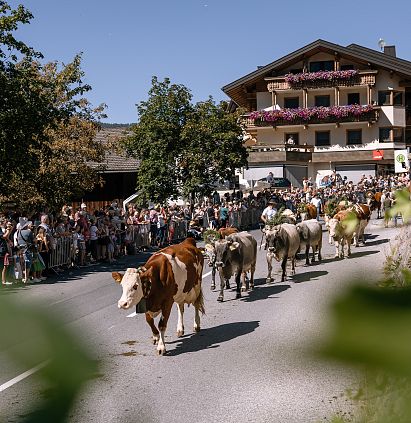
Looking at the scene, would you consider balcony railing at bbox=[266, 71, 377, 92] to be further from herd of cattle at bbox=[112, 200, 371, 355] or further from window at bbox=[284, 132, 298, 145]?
herd of cattle at bbox=[112, 200, 371, 355]

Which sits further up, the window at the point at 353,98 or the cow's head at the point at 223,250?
the window at the point at 353,98

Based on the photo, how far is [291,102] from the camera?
178 ft

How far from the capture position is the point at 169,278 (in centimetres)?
988

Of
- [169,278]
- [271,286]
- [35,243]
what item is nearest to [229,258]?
[271,286]

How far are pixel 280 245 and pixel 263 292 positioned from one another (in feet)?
5.95

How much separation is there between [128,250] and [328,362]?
21674 millimetres

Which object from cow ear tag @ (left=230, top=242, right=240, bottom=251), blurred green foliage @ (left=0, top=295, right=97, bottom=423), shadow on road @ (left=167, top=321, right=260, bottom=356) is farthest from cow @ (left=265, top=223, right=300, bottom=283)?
blurred green foliage @ (left=0, top=295, right=97, bottom=423)

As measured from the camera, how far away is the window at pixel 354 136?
2100 inches

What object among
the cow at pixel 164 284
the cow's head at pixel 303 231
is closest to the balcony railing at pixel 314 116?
the cow's head at pixel 303 231

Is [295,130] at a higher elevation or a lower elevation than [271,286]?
higher

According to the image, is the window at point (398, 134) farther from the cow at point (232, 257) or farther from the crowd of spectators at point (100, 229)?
the cow at point (232, 257)

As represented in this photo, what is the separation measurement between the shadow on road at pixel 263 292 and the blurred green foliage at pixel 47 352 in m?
12.8

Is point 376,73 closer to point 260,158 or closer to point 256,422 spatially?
point 260,158

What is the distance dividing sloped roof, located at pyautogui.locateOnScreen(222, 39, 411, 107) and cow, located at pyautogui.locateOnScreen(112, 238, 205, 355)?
4260 cm
